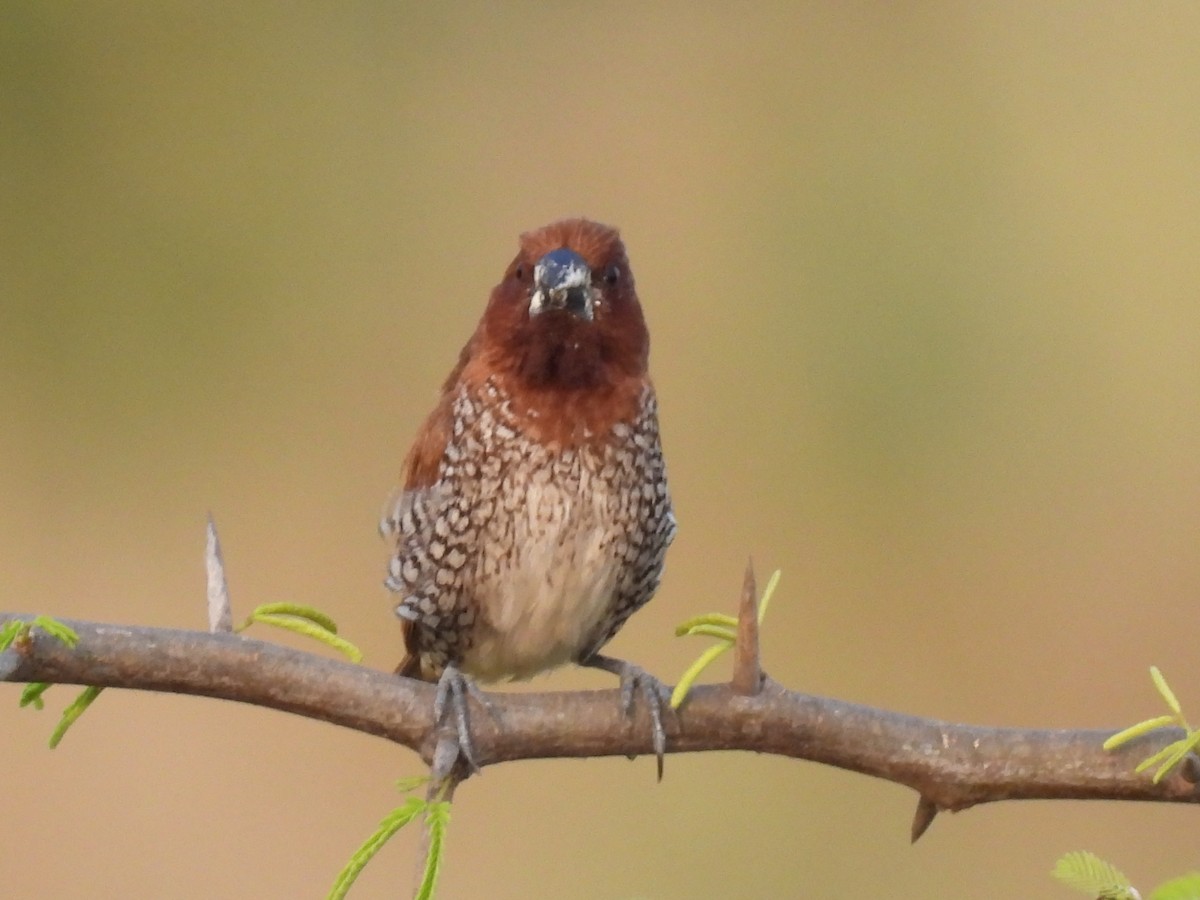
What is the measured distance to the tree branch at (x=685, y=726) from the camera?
3.53 feet

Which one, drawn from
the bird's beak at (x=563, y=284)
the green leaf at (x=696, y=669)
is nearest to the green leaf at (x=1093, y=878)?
the green leaf at (x=696, y=669)

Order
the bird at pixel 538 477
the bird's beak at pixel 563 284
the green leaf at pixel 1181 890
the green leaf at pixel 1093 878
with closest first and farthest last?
the green leaf at pixel 1181 890 < the green leaf at pixel 1093 878 < the bird's beak at pixel 563 284 < the bird at pixel 538 477

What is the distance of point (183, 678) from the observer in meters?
1.08

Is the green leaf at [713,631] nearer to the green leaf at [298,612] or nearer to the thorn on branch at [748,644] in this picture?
the thorn on branch at [748,644]

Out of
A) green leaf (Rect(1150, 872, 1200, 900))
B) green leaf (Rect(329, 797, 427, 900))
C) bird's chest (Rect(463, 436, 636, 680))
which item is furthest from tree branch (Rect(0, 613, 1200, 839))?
bird's chest (Rect(463, 436, 636, 680))

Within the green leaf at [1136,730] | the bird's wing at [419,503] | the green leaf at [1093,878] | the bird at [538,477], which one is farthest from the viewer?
the bird's wing at [419,503]

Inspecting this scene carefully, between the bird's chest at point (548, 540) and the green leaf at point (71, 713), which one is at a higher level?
the bird's chest at point (548, 540)

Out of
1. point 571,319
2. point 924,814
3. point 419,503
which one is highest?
point 571,319

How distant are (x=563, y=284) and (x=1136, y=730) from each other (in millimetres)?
712

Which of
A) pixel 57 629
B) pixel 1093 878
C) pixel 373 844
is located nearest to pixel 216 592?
pixel 57 629

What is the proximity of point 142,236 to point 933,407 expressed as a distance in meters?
1.49

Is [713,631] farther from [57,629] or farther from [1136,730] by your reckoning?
[57,629]

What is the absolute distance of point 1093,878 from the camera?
0.90 metres

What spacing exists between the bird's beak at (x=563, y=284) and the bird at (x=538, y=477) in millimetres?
36
